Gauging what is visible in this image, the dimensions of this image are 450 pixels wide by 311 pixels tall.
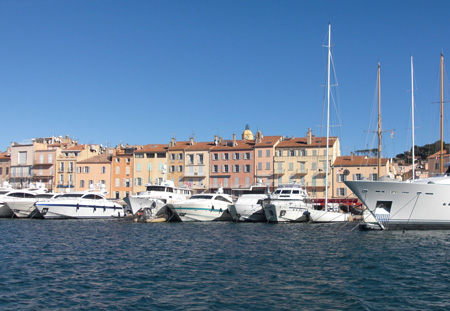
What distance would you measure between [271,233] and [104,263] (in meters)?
17.2

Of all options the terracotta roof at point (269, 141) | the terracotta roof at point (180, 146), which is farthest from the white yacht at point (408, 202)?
the terracotta roof at point (180, 146)

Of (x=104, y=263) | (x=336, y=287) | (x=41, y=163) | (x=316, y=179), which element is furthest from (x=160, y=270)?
(x=41, y=163)

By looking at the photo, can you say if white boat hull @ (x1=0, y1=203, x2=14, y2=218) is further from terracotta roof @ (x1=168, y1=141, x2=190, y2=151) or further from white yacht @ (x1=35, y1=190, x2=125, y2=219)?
terracotta roof @ (x1=168, y1=141, x2=190, y2=151)

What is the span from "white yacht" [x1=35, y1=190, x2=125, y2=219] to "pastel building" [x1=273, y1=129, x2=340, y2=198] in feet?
105

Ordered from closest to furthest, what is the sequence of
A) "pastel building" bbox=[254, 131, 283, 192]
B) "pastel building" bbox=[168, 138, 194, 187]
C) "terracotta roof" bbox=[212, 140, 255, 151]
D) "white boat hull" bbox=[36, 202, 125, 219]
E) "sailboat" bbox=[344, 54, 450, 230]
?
"sailboat" bbox=[344, 54, 450, 230] → "white boat hull" bbox=[36, 202, 125, 219] → "pastel building" bbox=[254, 131, 283, 192] → "terracotta roof" bbox=[212, 140, 255, 151] → "pastel building" bbox=[168, 138, 194, 187]

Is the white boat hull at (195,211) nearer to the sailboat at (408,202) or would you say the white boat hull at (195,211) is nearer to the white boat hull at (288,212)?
the white boat hull at (288,212)

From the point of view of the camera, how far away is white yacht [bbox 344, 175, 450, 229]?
39.0 metres

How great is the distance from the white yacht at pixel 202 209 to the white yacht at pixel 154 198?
1.86 metres

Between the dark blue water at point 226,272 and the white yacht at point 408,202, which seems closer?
the dark blue water at point 226,272

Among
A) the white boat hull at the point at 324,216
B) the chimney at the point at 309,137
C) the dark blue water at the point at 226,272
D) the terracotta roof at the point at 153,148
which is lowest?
the dark blue water at the point at 226,272

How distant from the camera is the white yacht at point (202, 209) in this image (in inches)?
2036

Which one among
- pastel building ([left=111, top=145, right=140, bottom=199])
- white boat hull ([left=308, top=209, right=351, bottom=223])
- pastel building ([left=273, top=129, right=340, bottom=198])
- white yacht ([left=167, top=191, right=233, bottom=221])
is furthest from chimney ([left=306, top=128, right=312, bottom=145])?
white boat hull ([left=308, top=209, right=351, bottom=223])

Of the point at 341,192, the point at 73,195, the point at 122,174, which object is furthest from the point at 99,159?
the point at 341,192

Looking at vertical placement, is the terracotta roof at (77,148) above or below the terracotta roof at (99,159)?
above
